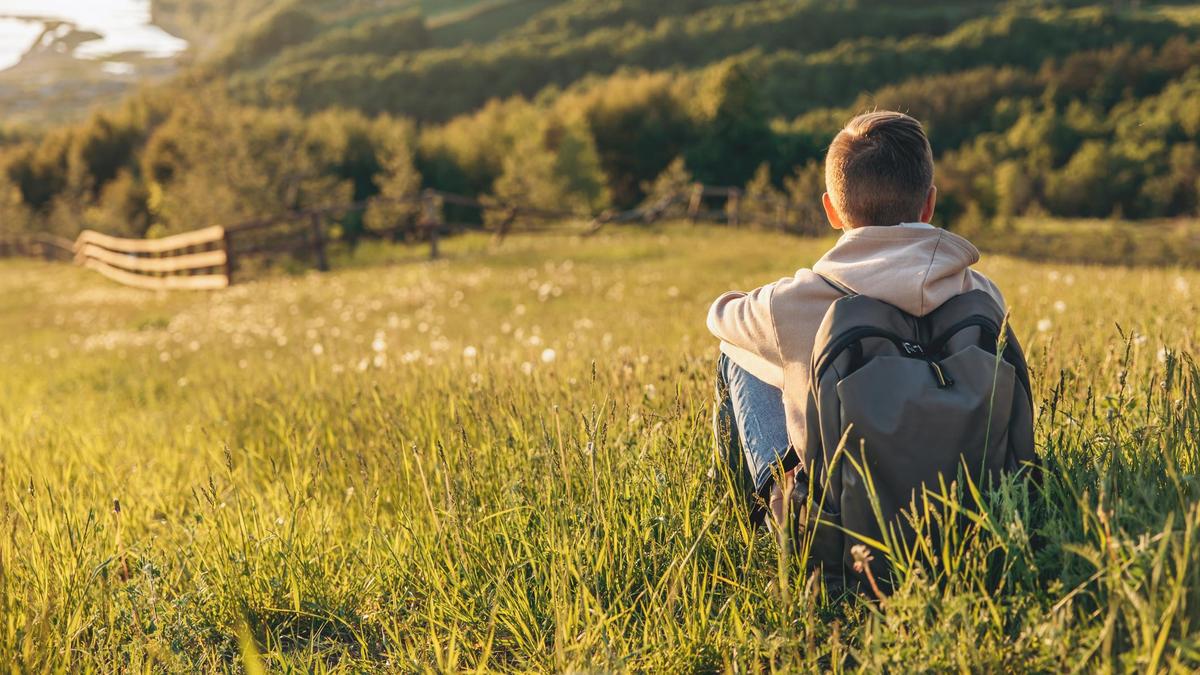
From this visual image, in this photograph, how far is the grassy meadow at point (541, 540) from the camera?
5.62 feet

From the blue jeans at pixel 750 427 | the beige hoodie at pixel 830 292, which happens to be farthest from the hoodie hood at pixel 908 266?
the blue jeans at pixel 750 427

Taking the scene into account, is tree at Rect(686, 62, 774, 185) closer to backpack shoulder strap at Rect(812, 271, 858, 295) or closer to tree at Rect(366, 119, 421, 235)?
tree at Rect(366, 119, 421, 235)

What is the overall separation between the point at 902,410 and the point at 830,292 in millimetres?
449

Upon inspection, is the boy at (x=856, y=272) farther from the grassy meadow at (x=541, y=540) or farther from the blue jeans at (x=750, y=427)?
the grassy meadow at (x=541, y=540)

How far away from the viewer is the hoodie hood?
6.91 ft

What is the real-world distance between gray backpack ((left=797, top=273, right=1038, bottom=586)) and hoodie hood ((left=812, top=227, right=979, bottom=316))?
5 centimetres

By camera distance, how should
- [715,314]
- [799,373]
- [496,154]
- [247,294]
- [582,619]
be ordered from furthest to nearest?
1. [496,154]
2. [247,294]
3. [715,314]
4. [799,373]
5. [582,619]

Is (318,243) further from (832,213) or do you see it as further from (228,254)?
(832,213)

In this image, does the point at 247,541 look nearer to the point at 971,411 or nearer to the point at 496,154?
the point at 971,411

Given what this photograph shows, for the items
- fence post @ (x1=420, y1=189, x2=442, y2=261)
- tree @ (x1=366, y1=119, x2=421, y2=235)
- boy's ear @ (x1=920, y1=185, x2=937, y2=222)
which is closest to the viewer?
boy's ear @ (x1=920, y1=185, x2=937, y2=222)

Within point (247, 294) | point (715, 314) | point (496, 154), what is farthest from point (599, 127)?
point (715, 314)

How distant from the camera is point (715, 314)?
254 centimetres

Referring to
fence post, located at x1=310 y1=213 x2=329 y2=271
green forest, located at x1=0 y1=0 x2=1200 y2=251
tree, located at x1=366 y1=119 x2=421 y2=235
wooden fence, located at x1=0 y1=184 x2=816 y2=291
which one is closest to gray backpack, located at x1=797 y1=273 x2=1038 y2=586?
green forest, located at x1=0 y1=0 x2=1200 y2=251

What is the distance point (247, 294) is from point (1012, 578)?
55.9ft
